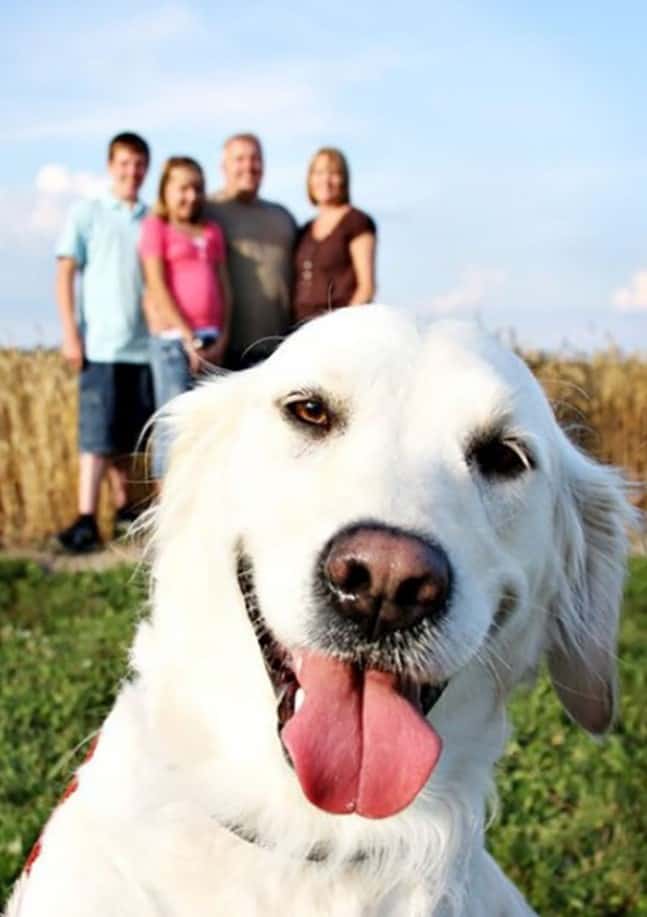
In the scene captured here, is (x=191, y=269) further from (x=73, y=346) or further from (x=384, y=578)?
(x=384, y=578)

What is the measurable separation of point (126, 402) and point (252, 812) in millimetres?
7277

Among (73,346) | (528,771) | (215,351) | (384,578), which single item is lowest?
(528,771)

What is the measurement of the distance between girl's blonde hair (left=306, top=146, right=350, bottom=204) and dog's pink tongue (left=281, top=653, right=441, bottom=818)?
6.32 m

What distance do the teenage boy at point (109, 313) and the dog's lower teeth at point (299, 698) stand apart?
268 inches

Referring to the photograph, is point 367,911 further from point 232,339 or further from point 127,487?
point 127,487

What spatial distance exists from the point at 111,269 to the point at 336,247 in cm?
160

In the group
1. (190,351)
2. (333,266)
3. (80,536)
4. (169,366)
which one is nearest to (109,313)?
(169,366)

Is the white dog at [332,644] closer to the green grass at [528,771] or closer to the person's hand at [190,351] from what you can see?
the green grass at [528,771]

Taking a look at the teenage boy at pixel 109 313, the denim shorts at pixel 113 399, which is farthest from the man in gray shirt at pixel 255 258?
the denim shorts at pixel 113 399

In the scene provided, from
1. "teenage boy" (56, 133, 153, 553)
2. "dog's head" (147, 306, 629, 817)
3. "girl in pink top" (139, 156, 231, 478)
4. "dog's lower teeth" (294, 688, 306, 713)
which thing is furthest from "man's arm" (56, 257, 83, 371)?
"dog's lower teeth" (294, 688, 306, 713)

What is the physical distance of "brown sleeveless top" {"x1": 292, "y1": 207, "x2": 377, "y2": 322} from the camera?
8781mm

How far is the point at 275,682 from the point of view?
115 inches

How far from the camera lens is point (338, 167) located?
8.77m

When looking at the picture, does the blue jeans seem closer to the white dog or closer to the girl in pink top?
the girl in pink top
